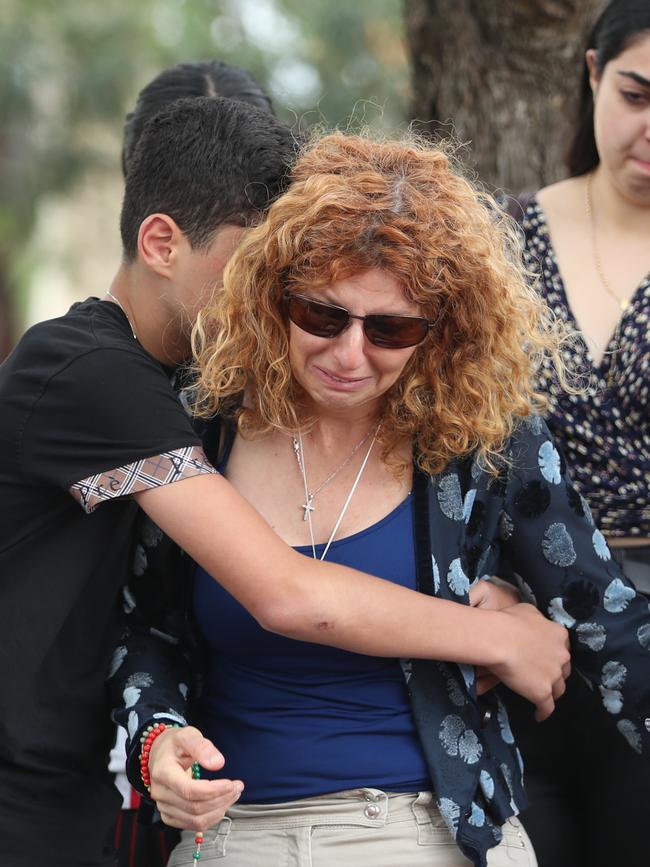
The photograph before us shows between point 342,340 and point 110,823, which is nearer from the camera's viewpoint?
point 342,340

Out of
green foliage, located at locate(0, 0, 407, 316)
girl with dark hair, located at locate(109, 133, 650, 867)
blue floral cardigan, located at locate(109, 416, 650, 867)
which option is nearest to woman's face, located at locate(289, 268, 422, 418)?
girl with dark hair, located at locate(109, 133, 650, 867)

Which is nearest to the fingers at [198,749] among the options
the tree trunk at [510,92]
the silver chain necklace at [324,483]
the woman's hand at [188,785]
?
the woman's hand at [188,785]

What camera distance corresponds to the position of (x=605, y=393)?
2.80 m

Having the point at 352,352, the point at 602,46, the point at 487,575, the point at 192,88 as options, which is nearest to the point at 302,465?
the point at 352,352

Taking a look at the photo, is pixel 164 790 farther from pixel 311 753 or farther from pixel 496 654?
pixel 496 654

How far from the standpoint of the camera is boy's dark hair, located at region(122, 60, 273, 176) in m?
3.53

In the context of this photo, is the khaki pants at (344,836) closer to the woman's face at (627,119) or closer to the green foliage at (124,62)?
the woman's face at (627,119)

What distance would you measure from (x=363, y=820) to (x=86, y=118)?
926 centimetres

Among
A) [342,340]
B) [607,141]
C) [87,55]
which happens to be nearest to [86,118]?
[87,55]

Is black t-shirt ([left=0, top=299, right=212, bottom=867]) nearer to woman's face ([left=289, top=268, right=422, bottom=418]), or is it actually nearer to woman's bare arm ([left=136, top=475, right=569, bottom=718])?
woman's bare arm ([left=136, top=475, right=569, bottom=718])

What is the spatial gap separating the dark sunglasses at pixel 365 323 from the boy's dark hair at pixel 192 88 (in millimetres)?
1407

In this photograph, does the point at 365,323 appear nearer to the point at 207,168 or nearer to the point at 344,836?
the point at 207,168

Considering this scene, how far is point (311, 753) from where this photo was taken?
2307 mm

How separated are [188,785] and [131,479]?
53 cm
